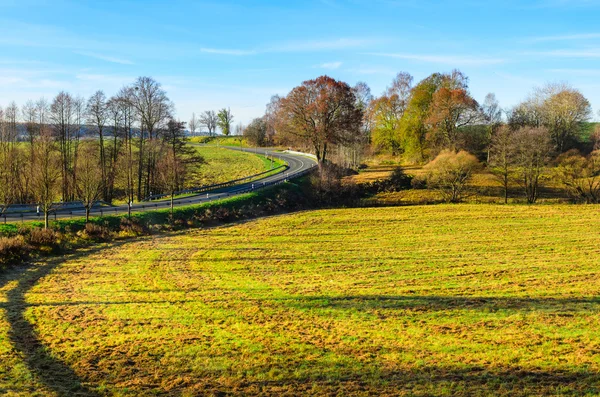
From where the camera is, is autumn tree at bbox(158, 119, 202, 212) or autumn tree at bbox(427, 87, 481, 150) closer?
autumn tree at bbox(158, 119, 202, 212)

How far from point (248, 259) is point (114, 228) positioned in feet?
39.4

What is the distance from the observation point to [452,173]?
51781mm

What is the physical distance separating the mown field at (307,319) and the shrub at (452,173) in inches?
878

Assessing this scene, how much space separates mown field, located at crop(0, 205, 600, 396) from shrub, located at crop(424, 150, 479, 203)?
878 inches

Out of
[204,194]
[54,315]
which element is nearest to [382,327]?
[54,315]

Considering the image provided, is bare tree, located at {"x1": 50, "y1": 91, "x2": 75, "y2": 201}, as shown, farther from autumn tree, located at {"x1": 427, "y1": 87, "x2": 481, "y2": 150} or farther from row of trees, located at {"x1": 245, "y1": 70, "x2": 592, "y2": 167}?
autumn tree, located at {"x1": 427, "y1": 87, "x2": 481, "y2": 150}

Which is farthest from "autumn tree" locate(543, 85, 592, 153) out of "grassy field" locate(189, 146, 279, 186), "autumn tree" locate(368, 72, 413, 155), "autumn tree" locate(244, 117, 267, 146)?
"autumn tree" locate(244, 117, 267, 146)

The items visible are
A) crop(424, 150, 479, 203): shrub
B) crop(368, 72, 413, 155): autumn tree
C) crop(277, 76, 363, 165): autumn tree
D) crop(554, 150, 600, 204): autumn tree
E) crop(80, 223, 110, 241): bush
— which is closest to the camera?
crop(80, 223, 110, 241): bush

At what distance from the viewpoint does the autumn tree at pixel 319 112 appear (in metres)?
55.9

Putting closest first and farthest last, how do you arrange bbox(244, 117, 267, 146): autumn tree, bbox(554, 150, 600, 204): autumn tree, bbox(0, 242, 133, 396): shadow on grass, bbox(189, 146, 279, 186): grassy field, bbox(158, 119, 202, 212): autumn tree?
bbox(0, 242, 133, 396): shadow on grass < bbox(158, 119, 202, 212): autumn tree < bbox(554, 150, 600, 204): autumn tree < bbox(189, 146, 279, 186): grassy field < bbox(244, 117, 267, 146): autumn tree

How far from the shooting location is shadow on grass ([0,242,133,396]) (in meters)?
10.5

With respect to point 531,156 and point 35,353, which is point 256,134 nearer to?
point 531,156

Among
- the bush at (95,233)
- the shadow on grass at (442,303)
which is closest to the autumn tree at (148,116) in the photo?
the bush at (95,233)

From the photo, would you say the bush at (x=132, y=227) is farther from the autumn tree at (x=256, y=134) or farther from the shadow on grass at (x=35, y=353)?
the autumn tree at (x=256, y=134)
